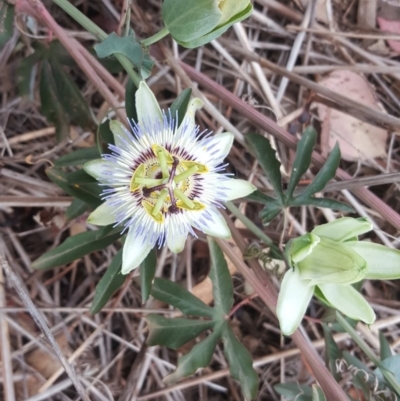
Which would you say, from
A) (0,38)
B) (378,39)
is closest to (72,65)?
(0,38)

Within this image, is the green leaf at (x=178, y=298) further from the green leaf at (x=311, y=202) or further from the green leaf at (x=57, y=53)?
the green leaf at (x=57, y=53)

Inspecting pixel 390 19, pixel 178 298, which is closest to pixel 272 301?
pixel 178 298

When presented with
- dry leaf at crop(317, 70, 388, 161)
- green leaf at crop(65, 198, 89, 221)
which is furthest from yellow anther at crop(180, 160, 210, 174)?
dry leaf at crop(317, 70, 388, 161)

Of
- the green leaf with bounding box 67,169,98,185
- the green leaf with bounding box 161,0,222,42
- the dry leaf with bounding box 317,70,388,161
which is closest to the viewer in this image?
the green leaf with bounding box 161,0,222,42

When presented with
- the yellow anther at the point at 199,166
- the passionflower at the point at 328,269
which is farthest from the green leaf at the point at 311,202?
the yellow anther at the point at 199,166

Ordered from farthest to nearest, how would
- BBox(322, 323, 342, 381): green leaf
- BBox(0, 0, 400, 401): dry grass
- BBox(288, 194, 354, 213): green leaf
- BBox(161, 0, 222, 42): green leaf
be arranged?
BBox(0, 0, 400, 401): dry grass < BBox(322, 323, 342, 381): green leaf < BBox(288, 194, 354, 213): green leaf < BBox(161, 0, 222, 42): green leaf

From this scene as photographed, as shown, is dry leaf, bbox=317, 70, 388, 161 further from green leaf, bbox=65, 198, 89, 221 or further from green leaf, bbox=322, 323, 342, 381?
green leaf, bbox=65, 198, 89, 221

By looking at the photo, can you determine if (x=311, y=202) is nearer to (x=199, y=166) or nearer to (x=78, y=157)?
(x=199, y=166)
